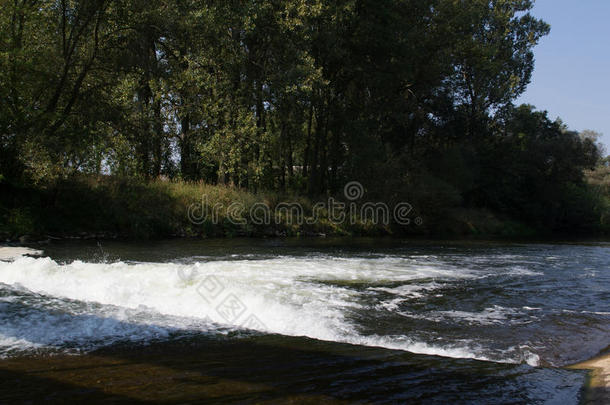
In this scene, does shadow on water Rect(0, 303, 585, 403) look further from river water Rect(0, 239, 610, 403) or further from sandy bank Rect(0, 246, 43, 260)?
sandy bank Rect(0, 246, 43, 260)

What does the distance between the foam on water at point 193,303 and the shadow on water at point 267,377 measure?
43 centimetres

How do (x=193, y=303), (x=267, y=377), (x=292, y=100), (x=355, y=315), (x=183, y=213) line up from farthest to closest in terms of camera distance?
1. (x=292, y=100)
2. (x=183, y=213)
3. (x=193, y=303)
4. (x=355, y=315)
5. (x=267, y=377)

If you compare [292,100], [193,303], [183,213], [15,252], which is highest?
[292,100]

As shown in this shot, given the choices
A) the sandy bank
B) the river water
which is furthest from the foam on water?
the sandy bank

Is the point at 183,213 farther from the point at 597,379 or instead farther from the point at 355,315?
the point at 597,379

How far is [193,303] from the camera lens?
7.91 metres

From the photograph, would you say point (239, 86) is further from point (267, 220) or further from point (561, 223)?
point (561, 223)

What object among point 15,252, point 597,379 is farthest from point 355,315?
point 15,252

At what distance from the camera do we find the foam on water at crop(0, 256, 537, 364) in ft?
20.3

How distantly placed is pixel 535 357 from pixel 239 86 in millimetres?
23514

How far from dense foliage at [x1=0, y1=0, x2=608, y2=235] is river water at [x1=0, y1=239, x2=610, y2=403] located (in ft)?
33.9

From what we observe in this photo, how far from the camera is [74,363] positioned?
16.9 ft

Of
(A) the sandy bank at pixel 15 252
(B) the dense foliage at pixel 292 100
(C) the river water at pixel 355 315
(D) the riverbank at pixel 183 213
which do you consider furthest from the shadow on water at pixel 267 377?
(B) the dense foliage at pixel 292 100

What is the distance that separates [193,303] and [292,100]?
66.3 feet
